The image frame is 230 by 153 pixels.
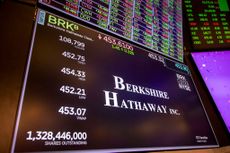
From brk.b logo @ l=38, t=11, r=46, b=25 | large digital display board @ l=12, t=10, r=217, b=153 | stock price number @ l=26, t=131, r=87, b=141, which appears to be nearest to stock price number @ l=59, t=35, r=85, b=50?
large digital display board @ l=12, t=10, r=217, b=153

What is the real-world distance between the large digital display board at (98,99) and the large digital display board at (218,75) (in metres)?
0.38

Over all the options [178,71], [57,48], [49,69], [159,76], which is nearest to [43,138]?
[49,69]

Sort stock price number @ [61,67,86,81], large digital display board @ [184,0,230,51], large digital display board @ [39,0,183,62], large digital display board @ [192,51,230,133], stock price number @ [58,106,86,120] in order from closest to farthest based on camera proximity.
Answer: stock price number @ [58,106,86,120]
stock price number @ [61,67,86,81]
large digital display board @ [39,0,183,62]
large digital display board @ [192,51,230,133]
large digital display board @ [184,0,230,51]

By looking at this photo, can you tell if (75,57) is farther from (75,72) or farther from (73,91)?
(73,91)

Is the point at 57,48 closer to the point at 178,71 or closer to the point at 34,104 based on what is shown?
the point at 34,104

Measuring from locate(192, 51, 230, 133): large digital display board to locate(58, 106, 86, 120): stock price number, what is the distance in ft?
5.10

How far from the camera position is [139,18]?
6.59ft

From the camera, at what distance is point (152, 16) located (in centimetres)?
214

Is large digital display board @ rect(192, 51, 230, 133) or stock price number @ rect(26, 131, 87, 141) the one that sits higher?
large digital display board @ rect(192, 51, 230, 133)

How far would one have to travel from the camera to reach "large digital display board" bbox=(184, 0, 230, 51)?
8.30ft

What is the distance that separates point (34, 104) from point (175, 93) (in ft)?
3.90

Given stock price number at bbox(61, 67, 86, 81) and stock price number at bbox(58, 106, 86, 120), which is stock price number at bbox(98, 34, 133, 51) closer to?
stock price number at bbox(61, 67, 86, 81)

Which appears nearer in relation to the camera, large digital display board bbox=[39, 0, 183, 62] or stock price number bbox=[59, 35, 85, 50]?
stock price number bbox=[59, 35, 85, 50]

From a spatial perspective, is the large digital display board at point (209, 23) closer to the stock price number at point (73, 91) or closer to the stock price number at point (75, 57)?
the stock price number at point (75, 57)
